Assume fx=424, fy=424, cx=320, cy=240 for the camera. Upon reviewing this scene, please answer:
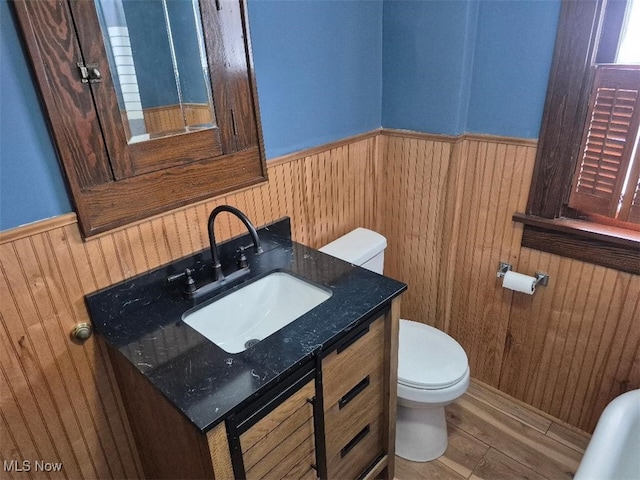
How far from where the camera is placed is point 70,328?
116 cm

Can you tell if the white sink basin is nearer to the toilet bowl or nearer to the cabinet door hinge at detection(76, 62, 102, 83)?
the toilet bowl

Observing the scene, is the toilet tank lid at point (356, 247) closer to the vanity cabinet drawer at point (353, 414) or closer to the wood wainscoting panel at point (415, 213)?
the wood wainscoting panel at point (415, 213)

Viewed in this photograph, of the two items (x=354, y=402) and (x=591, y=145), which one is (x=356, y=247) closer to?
(x=354, y=402)

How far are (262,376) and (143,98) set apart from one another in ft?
2.62

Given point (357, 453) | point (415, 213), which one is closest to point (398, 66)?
point (415, 213)

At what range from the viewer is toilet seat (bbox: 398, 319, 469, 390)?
155 cm

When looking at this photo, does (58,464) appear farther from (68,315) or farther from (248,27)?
(248,27)

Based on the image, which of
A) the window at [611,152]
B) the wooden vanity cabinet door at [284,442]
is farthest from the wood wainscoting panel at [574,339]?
the wooden vanity cabinet door at [284,442]

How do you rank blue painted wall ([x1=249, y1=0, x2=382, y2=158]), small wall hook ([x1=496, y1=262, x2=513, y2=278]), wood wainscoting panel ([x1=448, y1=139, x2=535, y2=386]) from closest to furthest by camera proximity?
1. blue painted wall ([x1=249, y1=0, x2=382, y2=158])
2. wood wainscoting panel ([x1=448, y1=139, x2=535, y2=386])
3. small wall hook ([x1=496, y1=262, x2=513, y2=278])

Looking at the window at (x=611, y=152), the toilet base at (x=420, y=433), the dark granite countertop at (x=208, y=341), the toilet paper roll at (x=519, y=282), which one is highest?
the window at (x=611, y=152)

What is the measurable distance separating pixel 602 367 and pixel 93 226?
1.84m

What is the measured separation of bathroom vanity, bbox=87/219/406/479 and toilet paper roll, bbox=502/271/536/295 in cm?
65

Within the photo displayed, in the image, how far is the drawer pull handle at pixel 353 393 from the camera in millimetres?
1264

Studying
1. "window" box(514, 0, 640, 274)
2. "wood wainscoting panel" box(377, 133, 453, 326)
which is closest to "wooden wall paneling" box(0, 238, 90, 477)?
"wood wainscoting panel" box(377, 133, 453, 326)
